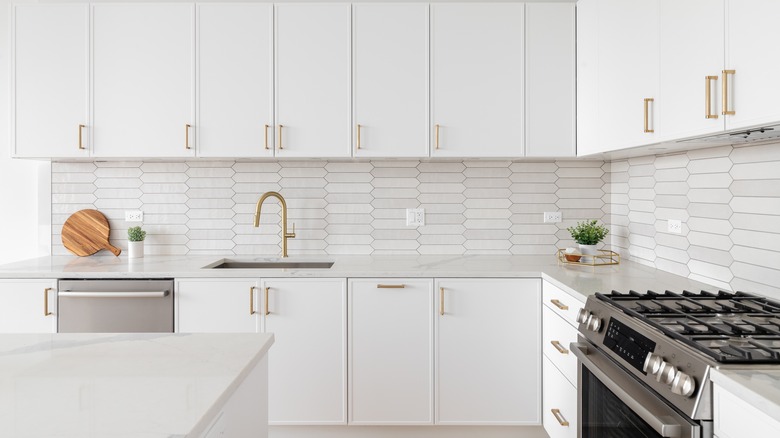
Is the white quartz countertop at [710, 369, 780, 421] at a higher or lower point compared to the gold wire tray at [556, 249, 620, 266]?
lower

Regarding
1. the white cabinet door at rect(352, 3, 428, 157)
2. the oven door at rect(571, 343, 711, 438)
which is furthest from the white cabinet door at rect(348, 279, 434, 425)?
the oven door at rect(571, 343, 711, 438)

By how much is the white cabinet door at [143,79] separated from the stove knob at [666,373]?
2.46m

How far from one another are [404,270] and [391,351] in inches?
16.2

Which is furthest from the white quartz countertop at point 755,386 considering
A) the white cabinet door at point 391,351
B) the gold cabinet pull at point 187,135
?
the gold cabinet pull at point 187,135

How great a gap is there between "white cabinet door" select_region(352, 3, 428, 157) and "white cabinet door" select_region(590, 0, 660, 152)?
90 cm

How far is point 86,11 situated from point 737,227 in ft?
10.8

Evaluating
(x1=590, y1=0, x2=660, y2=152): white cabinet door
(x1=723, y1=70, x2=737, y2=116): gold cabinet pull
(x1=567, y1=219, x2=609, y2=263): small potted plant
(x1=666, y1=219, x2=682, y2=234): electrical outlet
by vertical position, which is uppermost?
(x1=590, y1=0, x2=660, y2=152): white cabinet door

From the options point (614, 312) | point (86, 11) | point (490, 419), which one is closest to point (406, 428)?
point (490, 419)

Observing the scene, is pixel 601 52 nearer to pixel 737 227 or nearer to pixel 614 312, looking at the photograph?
pixel 737 227

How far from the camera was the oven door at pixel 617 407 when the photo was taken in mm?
1249

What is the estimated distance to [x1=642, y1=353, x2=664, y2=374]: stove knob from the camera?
52.5 inches

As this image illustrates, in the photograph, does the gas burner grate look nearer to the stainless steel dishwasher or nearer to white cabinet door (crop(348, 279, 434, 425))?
white cabinet door (crop(348, 279, 434, 425))

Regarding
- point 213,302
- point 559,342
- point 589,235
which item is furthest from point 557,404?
point 213,302

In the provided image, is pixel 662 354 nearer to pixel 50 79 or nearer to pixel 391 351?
pixel 391 351
